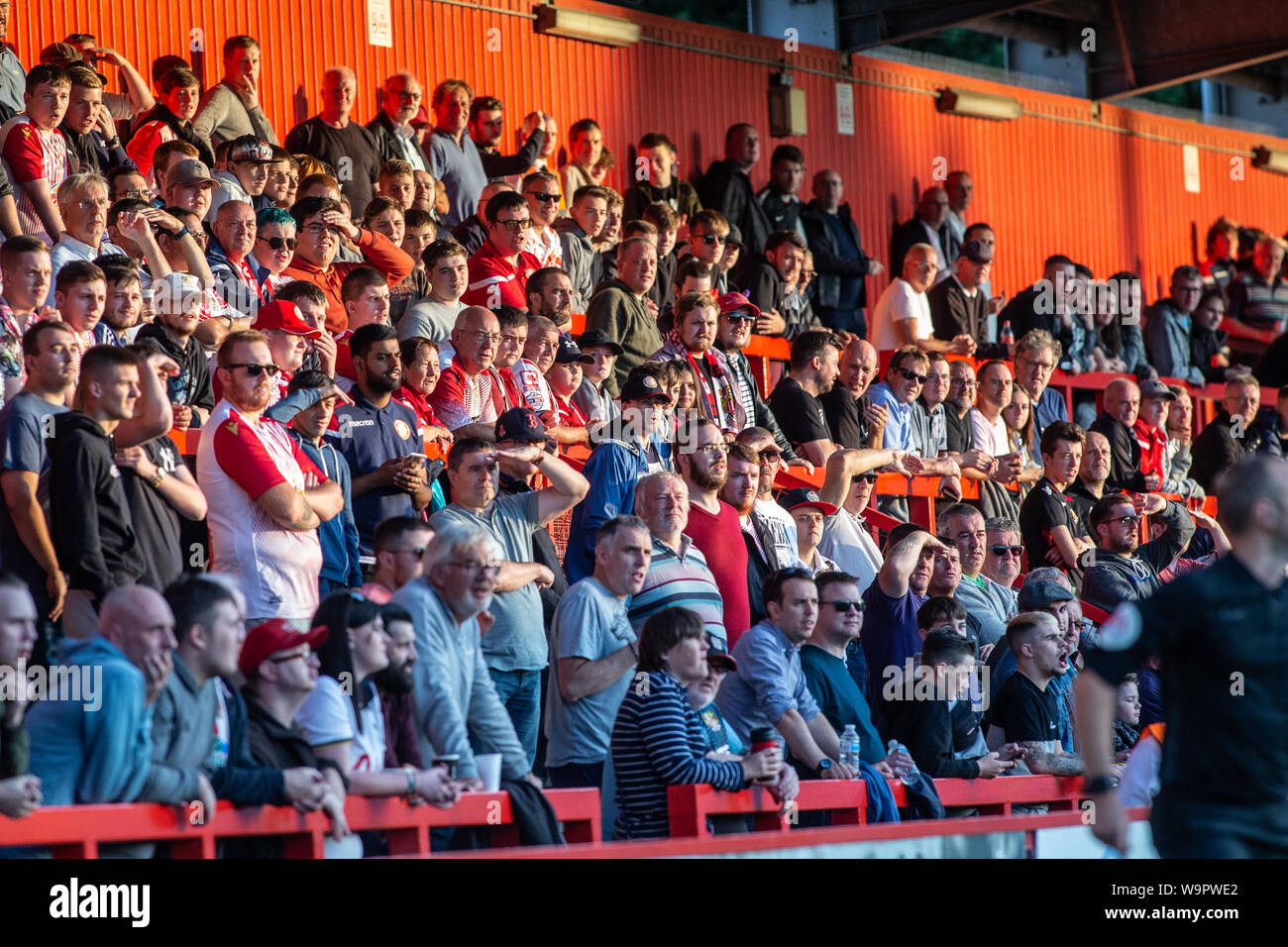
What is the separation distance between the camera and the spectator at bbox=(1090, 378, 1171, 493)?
455 inches

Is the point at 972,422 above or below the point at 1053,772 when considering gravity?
above

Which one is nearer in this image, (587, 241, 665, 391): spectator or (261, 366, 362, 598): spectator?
(261, 366, 362, 598): spectator

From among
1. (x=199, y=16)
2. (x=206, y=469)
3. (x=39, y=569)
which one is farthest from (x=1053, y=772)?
(x=199, y=16)

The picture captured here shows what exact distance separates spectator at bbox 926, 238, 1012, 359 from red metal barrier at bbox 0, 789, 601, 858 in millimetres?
7671

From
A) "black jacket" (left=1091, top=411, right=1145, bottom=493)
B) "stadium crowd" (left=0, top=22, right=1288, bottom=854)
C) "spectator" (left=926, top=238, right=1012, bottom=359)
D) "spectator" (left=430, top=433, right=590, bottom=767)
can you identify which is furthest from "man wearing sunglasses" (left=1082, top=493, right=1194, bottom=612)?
"spectator" (left=430, top=433, right=590, bottom=767)

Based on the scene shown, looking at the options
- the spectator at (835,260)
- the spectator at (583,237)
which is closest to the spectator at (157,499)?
the spectator at (583,237)

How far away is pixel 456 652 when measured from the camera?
5781mm

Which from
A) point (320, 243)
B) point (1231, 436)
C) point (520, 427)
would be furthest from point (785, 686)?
point (1231, 436)

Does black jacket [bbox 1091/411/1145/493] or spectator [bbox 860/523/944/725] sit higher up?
black jacket [bbox 1091/411/1145/493]

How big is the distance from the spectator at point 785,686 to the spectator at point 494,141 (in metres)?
5.55

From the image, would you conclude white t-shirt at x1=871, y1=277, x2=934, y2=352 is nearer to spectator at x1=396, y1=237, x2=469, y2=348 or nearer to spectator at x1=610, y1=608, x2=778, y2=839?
spectator at x1=396, y1=237, x2=469, y2=348

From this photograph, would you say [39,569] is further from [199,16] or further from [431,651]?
[199,16]
